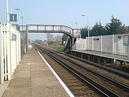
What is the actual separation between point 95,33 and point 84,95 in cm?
6079

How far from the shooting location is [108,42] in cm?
3238

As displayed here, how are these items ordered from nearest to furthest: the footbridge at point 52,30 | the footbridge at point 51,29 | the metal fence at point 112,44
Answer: the metal fence at point 112,44
the footbridge at point 52,30
the footbridge at point 51,29

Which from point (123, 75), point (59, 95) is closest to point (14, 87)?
point (59, 95)

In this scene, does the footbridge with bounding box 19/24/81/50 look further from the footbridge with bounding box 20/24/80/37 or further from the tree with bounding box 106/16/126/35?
the tree with bounding box 106/16/126/35

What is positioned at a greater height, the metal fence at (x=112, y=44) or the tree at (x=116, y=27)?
the tree at (x=116, y=27)

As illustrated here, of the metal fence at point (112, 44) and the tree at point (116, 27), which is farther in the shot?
the tree at point (116, 27)

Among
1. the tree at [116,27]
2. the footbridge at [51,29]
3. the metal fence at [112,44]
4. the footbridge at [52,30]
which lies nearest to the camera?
the metal fence at [112,44]

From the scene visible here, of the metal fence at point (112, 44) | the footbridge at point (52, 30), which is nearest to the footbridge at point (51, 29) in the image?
the footbridge at point (52, 30)

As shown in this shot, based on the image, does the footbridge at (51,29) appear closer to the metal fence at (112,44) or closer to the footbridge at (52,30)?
the footbridge at (52,30)

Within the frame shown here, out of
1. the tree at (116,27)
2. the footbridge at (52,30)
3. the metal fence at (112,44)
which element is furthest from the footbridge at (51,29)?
the metal fence at (112,44)

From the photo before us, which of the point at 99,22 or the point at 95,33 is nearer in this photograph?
the point at 95,33

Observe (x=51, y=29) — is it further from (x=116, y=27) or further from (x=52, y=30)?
(x=116, y=27)

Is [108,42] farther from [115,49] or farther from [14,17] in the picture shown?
[14,17]

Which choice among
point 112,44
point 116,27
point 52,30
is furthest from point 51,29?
point 112,44
